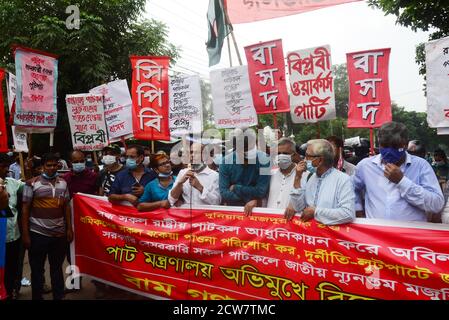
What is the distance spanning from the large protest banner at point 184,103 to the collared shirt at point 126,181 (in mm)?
1062

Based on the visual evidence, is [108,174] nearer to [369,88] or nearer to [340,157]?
[340,157]

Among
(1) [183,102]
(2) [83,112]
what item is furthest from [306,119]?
(2) [83,112]

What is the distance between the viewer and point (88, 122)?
6590mm

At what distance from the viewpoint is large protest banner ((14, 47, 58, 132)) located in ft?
17.3

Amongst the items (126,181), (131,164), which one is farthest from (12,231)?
(131,164)

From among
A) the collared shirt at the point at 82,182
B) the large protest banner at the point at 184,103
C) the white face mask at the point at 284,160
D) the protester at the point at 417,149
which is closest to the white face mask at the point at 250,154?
the white face mask at the point at 284,160

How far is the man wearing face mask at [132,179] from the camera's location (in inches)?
177

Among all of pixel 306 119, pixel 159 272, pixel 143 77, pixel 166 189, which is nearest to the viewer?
pixel 159 272

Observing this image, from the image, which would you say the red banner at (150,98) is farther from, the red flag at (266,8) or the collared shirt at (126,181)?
the red flag at (266,8)

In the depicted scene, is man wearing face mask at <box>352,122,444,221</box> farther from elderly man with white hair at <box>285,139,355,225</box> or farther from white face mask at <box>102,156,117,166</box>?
white face mask at <box>102,156,117,166</box>

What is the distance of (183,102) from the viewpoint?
5.79 meters

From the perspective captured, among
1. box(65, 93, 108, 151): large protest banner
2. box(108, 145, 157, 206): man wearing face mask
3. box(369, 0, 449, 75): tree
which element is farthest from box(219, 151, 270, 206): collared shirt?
box(369, 0, 449, 75): tree
